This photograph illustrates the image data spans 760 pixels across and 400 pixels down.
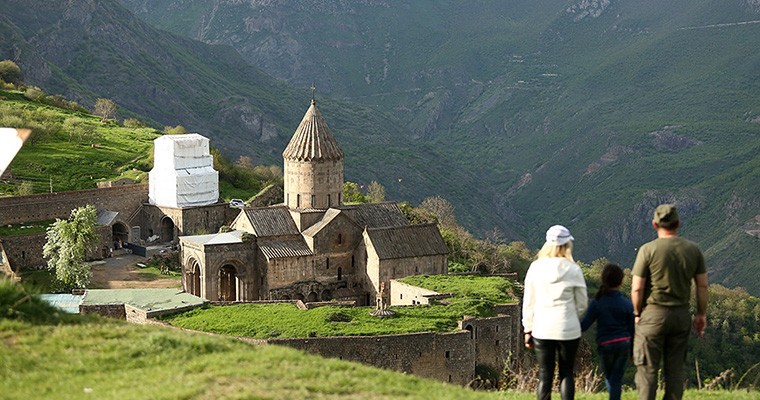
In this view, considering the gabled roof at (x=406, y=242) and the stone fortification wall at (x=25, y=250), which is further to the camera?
the stone fortification wall at (x=25, y=250)

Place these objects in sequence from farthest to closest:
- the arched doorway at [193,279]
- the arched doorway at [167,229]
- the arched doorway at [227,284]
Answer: the arched doorway at [167,229] → the arched doorway at [227,284] → the arched doorway at [193,279]

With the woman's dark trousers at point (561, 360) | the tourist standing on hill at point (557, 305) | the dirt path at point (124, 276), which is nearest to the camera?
the tourist standing on hill at point (557, 305)

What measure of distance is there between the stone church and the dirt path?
237cm

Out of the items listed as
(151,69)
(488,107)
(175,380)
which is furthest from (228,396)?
(488,107)

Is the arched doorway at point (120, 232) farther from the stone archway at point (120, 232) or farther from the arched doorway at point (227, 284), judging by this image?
the arched doorway at point (227, 284)

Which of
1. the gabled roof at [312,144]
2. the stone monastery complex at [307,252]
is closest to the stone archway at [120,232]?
the stone monastery complex at [307,252]

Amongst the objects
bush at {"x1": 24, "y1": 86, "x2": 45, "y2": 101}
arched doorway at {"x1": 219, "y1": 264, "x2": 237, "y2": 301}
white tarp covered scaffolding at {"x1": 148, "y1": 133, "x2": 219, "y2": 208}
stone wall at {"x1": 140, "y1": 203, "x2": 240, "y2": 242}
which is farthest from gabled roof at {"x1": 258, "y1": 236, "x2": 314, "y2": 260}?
bush at {"x1": 24, "y1": 86, "x2": 45, "y2": 101}

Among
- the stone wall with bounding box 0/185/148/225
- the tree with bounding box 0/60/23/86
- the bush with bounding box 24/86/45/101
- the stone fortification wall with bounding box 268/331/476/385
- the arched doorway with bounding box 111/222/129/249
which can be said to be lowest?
the stone fortification wall with bounding box 268/331/476/385

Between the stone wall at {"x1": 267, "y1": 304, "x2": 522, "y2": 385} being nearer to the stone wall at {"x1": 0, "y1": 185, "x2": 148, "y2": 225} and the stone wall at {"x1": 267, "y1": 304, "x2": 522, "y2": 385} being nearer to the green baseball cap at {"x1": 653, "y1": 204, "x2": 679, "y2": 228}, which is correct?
the green baseball cap at {"x1": 653, "y1": 204, "x2": 679, "y2": 228}

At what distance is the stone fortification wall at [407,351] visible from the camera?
32938 millimetres

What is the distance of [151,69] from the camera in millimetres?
131375

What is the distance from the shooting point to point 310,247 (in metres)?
42.7

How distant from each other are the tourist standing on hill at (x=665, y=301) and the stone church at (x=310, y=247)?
29.3 meters

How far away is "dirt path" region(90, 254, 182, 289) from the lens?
44.2m
